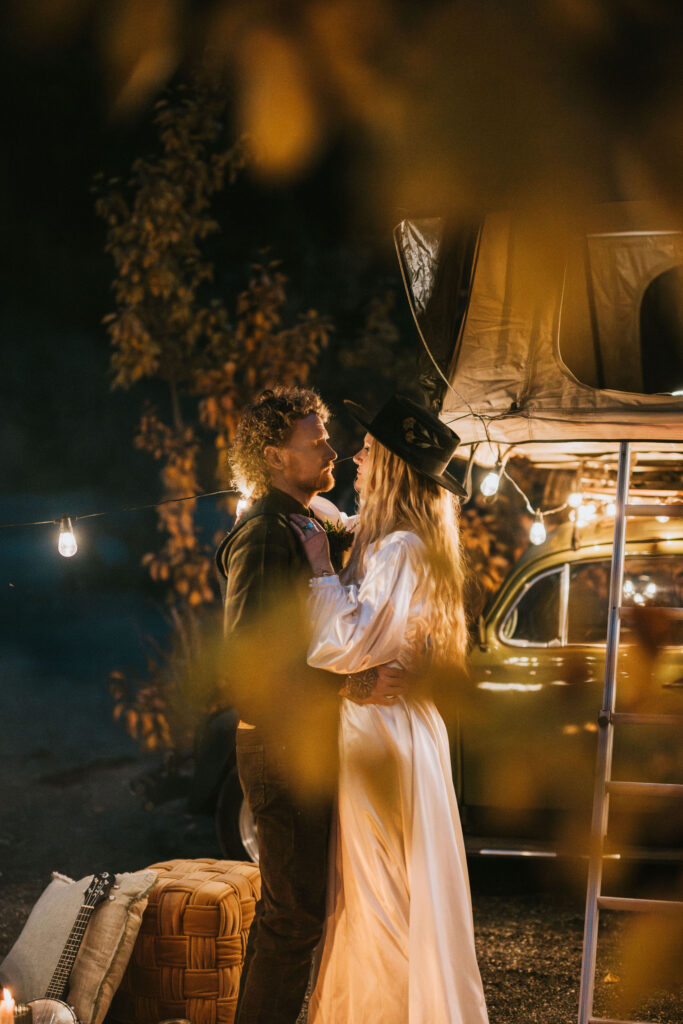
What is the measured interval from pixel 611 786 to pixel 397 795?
999 millimetres

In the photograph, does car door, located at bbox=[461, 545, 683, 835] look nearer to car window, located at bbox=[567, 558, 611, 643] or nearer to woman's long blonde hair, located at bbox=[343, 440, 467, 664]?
car window, located at bbox=[567, 558, 611, 643]

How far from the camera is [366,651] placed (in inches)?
103

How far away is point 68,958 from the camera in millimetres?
3043

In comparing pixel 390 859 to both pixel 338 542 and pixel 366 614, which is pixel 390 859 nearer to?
pixel 366 614

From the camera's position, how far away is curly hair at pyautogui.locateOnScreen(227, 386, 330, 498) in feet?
9.53

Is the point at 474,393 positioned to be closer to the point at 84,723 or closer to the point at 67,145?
the point at 67,145

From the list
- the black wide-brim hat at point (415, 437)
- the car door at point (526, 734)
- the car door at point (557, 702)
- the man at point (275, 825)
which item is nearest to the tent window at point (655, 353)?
the car door at point (557, 702)

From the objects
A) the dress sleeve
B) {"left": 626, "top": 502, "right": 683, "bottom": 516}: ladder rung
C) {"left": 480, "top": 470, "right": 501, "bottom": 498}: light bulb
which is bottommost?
the dress sleeve

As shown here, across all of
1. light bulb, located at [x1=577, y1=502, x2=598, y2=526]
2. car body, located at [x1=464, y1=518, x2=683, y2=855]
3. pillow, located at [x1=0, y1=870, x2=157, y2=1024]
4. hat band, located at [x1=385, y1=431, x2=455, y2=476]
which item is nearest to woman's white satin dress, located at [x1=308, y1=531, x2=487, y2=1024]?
hat band, located at [x1=385, y1=431, x2=455, y2=476]

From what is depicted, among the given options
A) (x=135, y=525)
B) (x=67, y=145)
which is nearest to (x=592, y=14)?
(x=67, y=145)

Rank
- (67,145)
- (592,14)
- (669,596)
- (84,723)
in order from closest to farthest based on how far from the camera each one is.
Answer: (592,14) < (67,145) < (669,596) < (84,723)

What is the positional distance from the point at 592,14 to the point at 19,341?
12.5 meters

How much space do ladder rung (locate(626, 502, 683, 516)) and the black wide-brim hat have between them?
91cm

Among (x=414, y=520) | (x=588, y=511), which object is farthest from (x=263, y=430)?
(x=588, y=511)
